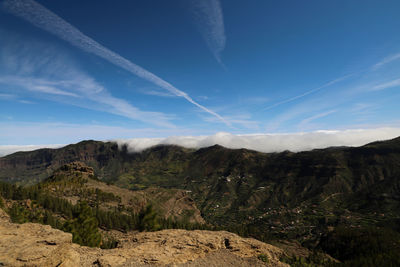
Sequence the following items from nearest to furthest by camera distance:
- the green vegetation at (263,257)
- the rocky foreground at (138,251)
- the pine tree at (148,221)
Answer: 1. the rocky foreground at (138,251)
2. the green vegetation at (263,257)
3. the pine tree at (148,221)

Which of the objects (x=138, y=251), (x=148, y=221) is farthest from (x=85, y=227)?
(x=138, y=251)

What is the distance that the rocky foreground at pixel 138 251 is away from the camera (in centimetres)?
1703

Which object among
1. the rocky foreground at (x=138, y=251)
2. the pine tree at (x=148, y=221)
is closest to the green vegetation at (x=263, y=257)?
the rocky foreground at (x=138, y=251)

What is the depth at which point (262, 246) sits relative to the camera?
2255 cm

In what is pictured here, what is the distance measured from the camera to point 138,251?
1942cm

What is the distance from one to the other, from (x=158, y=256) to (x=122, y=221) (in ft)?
561

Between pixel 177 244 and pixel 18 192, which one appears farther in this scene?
pixel 18 192

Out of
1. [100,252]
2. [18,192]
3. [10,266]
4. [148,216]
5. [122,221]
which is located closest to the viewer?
[10,266]

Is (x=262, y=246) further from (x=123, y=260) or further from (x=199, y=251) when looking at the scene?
(x=123, y=260)

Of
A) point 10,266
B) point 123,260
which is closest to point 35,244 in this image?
point 10,266

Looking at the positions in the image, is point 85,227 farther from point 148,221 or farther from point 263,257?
point 263,257

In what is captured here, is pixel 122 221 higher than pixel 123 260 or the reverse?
the reverse

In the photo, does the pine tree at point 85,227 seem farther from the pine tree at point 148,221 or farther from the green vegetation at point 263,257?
the green vegetation at point 263,257

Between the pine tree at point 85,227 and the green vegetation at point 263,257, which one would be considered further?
the pine tree at point 85,227
